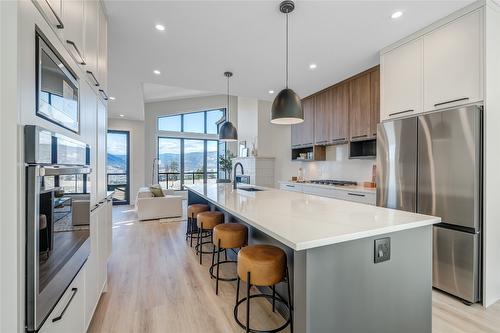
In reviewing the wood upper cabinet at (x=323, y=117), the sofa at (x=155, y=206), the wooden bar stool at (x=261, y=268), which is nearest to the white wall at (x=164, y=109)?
the sofa at (x=155, y=206)

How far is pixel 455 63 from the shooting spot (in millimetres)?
2258

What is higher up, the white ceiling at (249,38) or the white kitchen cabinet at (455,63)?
the white ceiling at (249,38)

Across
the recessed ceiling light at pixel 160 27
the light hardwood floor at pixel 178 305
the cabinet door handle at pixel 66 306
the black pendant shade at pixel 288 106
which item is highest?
the recessed ceiling light at pixel 160 27

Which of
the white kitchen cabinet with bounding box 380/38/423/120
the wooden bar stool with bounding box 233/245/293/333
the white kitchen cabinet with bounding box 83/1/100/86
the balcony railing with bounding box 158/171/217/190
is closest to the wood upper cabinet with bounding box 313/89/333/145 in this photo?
the white kitchen cabinet with bounding box 380/38/423/120

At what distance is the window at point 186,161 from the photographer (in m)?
8.71

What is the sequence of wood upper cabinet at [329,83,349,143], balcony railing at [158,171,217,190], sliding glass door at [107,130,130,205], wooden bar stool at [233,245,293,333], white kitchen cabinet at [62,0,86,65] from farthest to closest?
balcony railing at [158,171,217,190] < sliding glass door at [107,130,130,205] < wood upper cabinet at [329,83,349,143] < wooden bar stool at [233,245,293,333] < white kitchen cabinet at [62,0,86,65]

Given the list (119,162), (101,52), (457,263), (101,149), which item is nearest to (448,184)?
(457,263)

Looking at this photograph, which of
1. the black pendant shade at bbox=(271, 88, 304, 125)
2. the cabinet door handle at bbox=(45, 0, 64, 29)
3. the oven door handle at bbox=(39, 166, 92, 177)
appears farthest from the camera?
the black pendant shade at bbox=(271, 88, 304, 125)

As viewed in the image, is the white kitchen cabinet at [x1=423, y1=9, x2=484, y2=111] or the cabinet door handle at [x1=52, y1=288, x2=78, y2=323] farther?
the white kitchen cabinet at [x1=423, y1=9, x2=484, y2=111]

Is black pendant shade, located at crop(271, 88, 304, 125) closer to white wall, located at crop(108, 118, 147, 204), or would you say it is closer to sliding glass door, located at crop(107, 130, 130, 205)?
white wall, located at crop(108, 118, 147, 204)

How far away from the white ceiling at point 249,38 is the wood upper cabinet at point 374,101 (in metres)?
0.19

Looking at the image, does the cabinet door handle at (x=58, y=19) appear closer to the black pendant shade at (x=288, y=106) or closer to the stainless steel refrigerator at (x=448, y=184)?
the black pendant shade at (x=288, y=106)

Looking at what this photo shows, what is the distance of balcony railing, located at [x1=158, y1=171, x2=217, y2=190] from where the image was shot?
867cm

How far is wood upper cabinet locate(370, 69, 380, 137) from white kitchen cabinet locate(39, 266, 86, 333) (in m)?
3.68
